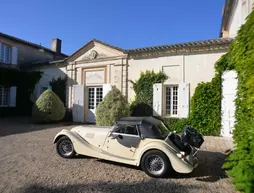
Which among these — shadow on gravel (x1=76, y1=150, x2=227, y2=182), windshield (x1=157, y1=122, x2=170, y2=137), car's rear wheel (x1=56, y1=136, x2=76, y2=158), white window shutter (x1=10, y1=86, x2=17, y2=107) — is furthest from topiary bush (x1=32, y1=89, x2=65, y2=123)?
windshield (x1=157, y1=122, x2=170, y2=137)

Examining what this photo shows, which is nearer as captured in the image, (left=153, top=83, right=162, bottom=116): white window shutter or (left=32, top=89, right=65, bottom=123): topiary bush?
(left=153, top=83, right=162, bottom=116): white window shutter

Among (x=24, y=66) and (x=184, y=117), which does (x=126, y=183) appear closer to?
(x=184, y=117)

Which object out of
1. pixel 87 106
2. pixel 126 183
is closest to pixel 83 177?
pixel 126 183

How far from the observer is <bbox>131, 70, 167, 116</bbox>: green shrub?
405 inches

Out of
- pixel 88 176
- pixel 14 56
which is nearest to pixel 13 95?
pixel 14 56

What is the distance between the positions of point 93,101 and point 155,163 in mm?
8894

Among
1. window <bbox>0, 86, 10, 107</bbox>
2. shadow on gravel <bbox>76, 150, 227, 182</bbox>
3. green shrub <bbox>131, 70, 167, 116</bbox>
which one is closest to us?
shadow on gravel <bbox>76, 150, 227, 182</bbox>

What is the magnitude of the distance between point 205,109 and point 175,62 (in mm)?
2882

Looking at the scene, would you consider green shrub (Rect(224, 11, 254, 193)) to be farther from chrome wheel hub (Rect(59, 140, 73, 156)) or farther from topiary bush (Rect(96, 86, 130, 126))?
topiary bush (Rect(96, 86, 130, 126))

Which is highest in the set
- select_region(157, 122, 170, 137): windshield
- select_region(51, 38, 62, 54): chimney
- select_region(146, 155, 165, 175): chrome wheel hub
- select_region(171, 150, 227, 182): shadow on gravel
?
select_region(51, 38, 62, 54): chimney

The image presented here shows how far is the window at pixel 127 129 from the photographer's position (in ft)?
14.3

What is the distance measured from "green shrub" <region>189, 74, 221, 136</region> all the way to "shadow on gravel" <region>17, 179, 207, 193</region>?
5875 mm

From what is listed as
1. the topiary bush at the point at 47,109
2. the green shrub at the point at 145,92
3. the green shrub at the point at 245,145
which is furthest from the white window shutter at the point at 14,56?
the green shrub at the point at 245,145

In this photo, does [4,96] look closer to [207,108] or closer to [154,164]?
[207,108]
